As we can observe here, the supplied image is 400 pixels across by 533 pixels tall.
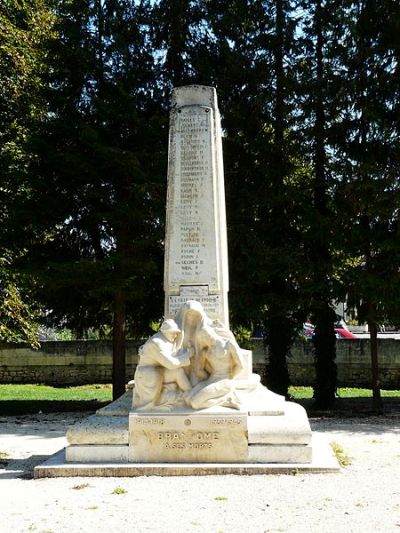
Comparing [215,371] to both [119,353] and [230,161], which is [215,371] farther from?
[230,161]

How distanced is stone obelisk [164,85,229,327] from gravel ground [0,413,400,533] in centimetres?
252

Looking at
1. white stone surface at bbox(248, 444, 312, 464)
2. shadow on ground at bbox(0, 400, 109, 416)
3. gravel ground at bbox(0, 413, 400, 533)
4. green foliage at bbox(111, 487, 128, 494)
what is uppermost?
white stone surface at bbox(248, 444, 312, 464)

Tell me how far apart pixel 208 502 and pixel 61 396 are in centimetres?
1367

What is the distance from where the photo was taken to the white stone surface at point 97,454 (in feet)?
25.1

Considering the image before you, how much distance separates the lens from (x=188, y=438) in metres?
7.59

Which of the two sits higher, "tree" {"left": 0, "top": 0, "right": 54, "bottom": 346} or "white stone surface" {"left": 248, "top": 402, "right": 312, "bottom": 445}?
"tree" {"left": 0, "top": 0, "right": 54, "bottom": 346}

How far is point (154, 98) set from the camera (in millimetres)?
16672

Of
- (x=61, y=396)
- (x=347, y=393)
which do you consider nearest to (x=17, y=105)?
(x=61, y=396)

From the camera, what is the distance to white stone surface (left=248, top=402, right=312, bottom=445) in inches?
294

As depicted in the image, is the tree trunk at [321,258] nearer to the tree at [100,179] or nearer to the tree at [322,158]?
the tree at [322,158]

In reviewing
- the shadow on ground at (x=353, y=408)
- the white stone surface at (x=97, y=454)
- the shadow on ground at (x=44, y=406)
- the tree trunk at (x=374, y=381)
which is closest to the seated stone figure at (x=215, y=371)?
the white stone surface at (x=97, y=454)

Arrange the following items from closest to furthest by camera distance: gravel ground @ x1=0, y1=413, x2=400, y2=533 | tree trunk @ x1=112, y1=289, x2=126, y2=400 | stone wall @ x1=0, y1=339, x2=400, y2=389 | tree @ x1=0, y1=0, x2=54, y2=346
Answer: gravel ground @ x1=0, y1=413, x2=400, y2=533
tree trunk @ x1=112, y1=289, x2=126, y2=400
tree @ x1=0, y1=0, x2=54, y2=346
stone wall @ x1=0, y1=339, x2=400, y2=389

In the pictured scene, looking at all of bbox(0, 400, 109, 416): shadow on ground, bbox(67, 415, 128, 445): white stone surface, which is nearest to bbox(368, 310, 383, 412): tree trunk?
bbox(0, 400, 109, 416): shadow on ground

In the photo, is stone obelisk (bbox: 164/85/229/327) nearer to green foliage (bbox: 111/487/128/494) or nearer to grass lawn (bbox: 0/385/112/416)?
green foliage (bbox: 111/487/128/494)
